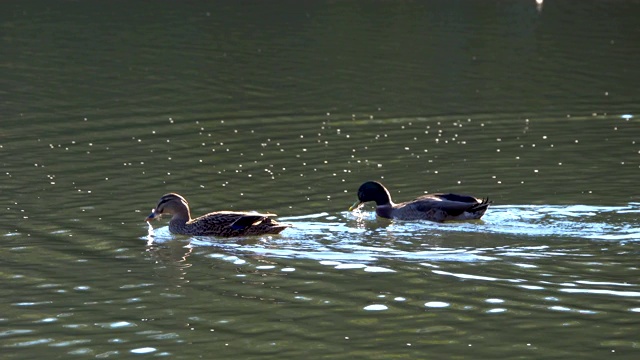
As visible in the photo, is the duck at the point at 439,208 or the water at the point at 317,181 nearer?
the water at the point at 317,181

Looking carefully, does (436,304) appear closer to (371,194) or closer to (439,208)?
(439,208)

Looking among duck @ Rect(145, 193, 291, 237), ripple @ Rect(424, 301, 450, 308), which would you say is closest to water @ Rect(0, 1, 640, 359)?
ripple @ Rect(424, 301, 450, 308)

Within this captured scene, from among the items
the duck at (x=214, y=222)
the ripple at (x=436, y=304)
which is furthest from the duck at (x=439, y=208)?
the ripple at (x=436, y=304)

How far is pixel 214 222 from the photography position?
16656 millimetres

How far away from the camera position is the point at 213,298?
13.6 meters

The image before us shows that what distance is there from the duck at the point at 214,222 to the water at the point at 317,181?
0.53ft

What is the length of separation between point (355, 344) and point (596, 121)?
13634mm

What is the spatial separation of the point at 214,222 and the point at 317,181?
342 cm

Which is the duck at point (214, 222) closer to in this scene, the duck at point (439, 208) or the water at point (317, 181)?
the water at point (317, 181)

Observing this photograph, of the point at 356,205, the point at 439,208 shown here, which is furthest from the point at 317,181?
the point at 439,208

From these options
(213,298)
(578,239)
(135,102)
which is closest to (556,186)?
(578,239)

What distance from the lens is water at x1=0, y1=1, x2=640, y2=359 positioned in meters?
12.6

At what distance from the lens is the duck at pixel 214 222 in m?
16.5

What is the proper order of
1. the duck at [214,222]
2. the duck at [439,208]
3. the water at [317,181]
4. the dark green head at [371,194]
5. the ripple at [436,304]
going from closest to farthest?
1. the water at [317,181]
2. the ripple at [436,304]
3. the duck at [214,222]
4. the duck at [439,208]
5. the dark green head at [371,194]
